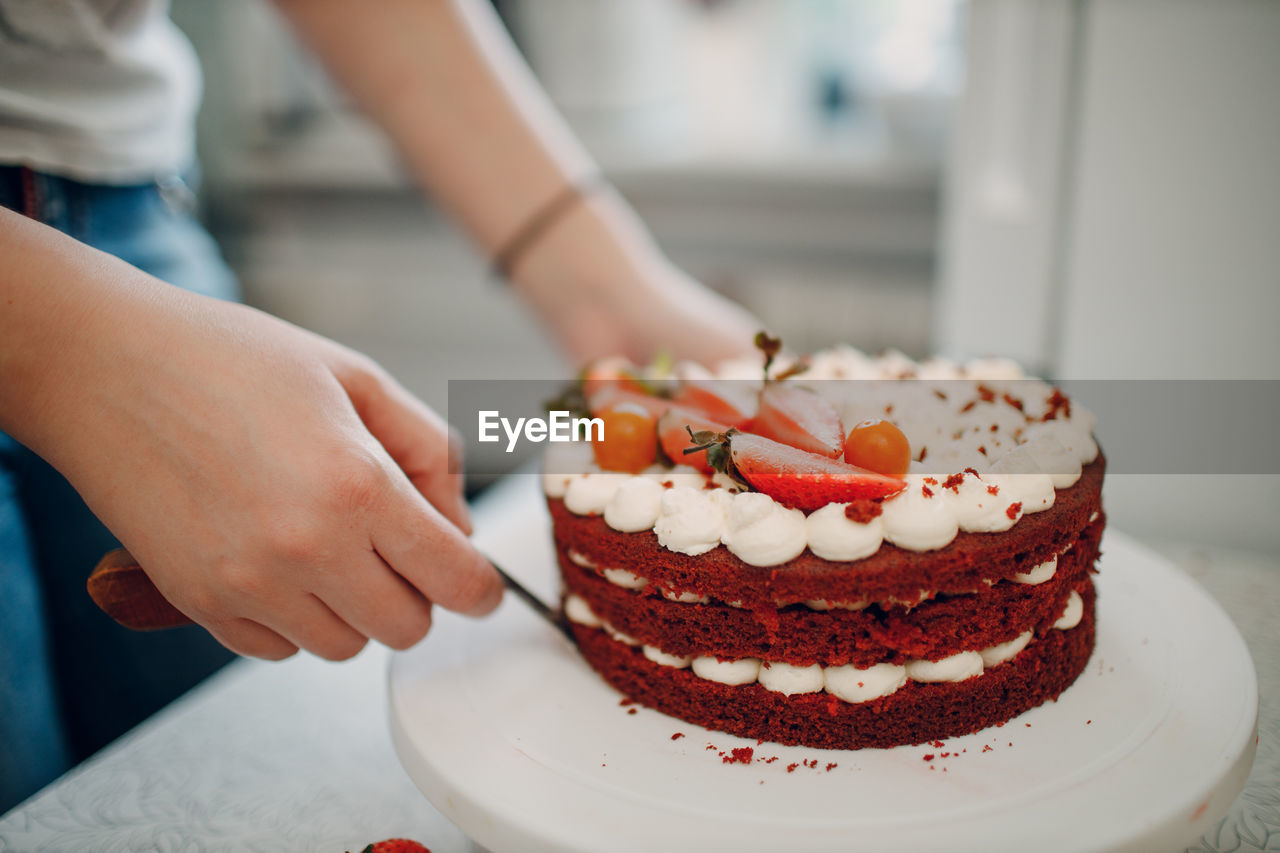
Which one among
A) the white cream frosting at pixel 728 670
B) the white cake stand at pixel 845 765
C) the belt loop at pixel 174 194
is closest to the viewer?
the white cake stand at pixel 845 765

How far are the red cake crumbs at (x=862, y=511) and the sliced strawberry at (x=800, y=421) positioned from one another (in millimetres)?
103

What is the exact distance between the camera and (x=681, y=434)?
1084 millimetres

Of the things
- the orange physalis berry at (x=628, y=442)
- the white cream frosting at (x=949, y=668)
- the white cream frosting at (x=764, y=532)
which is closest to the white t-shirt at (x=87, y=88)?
the orange physalis berry at (x=628, y=442)

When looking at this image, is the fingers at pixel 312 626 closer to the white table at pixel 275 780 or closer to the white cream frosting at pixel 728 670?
the white table at pixel 275 780

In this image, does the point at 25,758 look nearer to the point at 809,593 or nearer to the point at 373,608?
the point at 373,608

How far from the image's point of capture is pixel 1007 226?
79.4 inches

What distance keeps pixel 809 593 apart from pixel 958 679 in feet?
0.71

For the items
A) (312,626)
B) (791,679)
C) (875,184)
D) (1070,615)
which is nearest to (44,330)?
(312,626)

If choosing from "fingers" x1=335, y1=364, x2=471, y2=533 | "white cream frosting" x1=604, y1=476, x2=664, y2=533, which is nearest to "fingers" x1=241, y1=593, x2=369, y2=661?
"fingers" x1=335, y1=364, x2=471, y2=533

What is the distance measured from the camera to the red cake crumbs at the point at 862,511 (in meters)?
0.89

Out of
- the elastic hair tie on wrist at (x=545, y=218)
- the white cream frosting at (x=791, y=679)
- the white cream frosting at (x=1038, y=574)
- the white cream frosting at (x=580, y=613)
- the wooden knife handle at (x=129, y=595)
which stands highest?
the elastic hair tie on wrist at (x=545, y=218)

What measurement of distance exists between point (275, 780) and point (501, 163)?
3.75ft

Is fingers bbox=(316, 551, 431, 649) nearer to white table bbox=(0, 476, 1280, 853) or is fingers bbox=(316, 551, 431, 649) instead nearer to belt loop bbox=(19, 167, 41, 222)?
white table bbox=(0, 476, 1280, 853)

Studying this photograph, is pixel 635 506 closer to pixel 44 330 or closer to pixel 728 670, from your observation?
pixel 728 670
